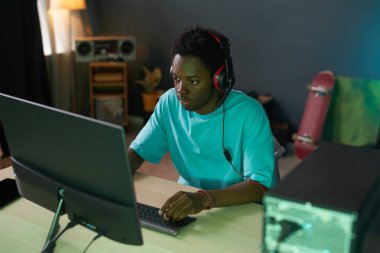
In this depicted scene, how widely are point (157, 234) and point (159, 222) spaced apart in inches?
1.7

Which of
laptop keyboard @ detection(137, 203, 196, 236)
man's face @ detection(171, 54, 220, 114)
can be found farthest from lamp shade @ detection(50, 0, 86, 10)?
laptop keyboard @ detection(137, 203, 196, 236)

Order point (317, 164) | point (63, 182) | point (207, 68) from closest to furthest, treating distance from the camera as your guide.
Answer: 1. point (317, 164)
2. point (63, 182)
3. point (207, 68)

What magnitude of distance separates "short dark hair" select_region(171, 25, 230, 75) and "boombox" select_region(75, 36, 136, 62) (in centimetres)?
267

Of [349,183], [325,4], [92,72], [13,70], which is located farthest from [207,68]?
[92,72]

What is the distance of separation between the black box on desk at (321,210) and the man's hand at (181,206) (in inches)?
18.3

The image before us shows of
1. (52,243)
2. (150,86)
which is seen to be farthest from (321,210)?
(150,86)

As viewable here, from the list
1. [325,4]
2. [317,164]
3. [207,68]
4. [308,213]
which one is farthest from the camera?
[325,4]

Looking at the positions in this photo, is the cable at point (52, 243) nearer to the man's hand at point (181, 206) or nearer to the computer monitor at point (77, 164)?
the computer monitor at point (77, 164)

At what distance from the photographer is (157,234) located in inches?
52.3

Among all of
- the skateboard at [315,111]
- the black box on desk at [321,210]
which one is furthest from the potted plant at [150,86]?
the black box on desk at [321,210]

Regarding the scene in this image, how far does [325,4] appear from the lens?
11.7 ft

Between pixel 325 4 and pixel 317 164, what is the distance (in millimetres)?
2818

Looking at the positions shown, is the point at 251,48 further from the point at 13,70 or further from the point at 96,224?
the point at 96,224

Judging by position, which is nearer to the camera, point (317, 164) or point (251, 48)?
point (317, 164)
